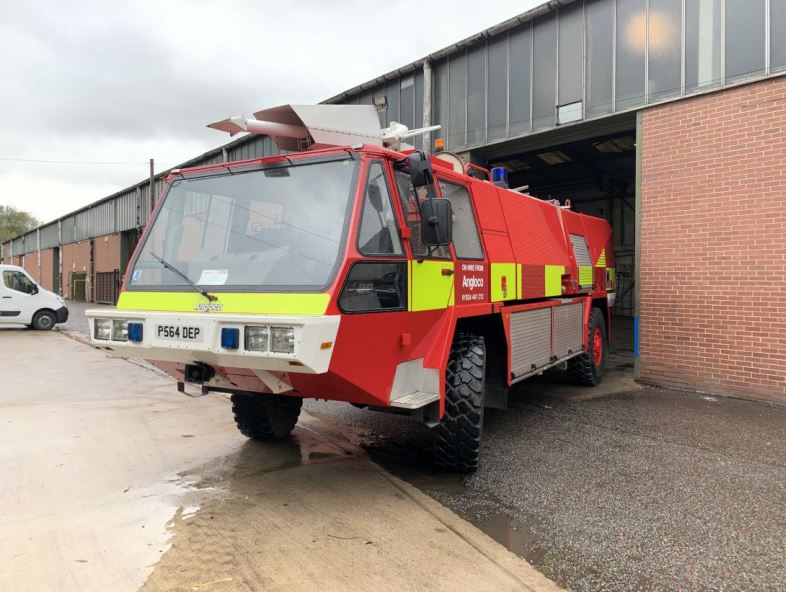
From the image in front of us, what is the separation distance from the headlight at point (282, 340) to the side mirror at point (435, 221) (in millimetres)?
1201

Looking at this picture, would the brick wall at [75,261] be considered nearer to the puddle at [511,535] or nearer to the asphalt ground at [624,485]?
the asphalt ground at [624,485]

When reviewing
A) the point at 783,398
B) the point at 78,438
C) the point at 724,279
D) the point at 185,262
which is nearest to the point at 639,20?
the point at 724,279

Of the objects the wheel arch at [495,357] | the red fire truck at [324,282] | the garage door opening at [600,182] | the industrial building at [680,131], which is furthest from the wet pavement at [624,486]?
the garage door opening at [600,182]

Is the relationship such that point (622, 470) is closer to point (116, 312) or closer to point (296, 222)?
point (296, 222)

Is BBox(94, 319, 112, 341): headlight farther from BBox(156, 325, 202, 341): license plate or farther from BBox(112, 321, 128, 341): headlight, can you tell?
BBox(156, 325, 202, 341): license plate

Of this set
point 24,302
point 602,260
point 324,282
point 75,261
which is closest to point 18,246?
point 75,261

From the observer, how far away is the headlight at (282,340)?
3.04 meters

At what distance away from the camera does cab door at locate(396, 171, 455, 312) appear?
149 inches

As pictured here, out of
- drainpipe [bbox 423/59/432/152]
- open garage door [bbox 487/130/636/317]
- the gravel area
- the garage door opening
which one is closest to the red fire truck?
the gravel area

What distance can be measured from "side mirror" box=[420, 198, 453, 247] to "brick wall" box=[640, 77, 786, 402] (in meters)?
5.34

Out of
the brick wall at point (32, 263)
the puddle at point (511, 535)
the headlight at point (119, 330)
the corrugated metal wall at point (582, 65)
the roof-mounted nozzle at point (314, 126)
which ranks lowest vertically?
the puddle at point (511, 535)

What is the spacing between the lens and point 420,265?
12.7ft

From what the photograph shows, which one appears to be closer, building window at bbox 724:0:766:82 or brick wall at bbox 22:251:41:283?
building window at bbox 724:0:766:82

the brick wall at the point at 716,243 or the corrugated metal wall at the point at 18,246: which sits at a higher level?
the corrugated metal wall at the point at 18,246
